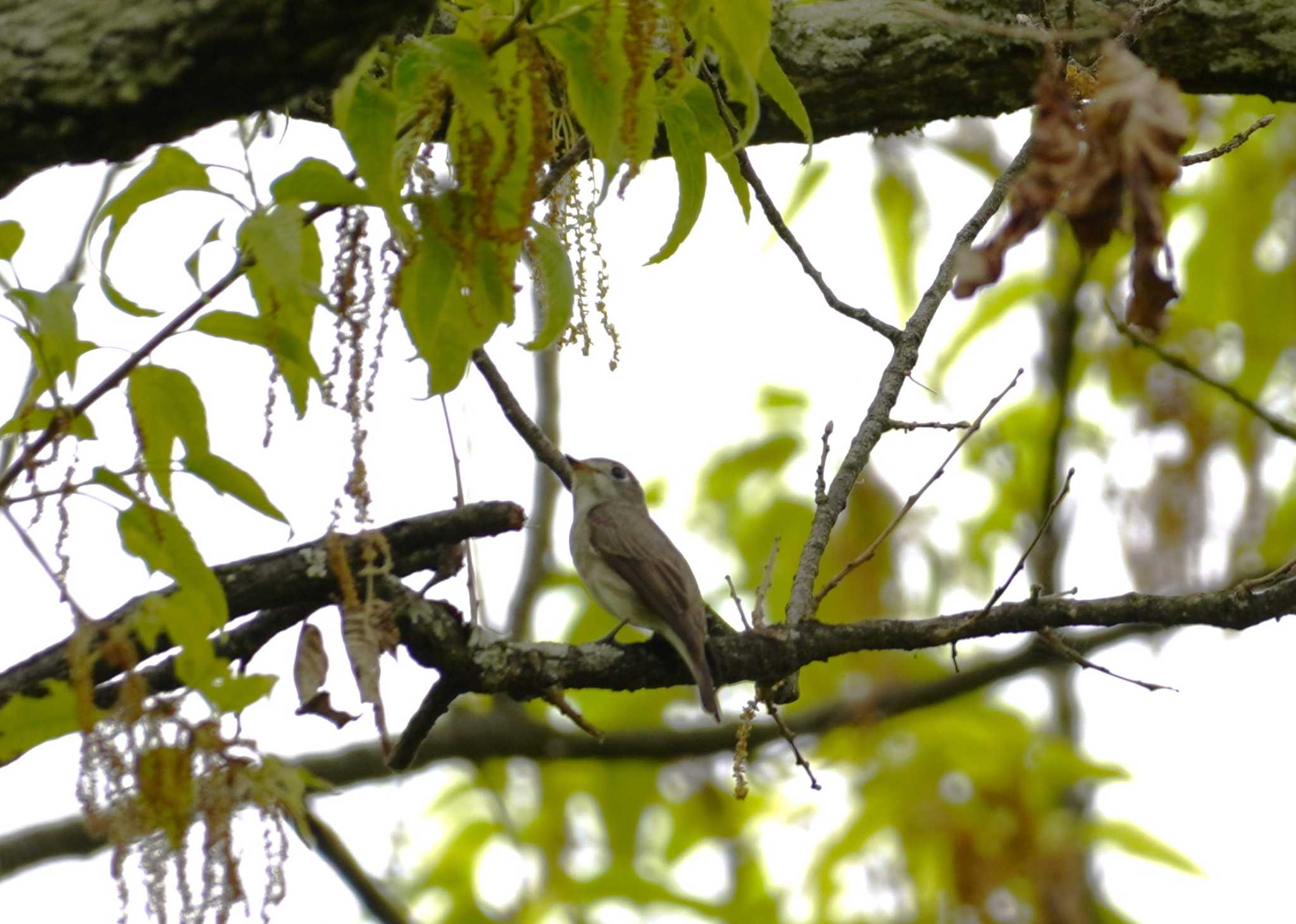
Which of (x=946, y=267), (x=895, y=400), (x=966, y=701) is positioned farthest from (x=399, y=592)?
(x=966, y=701)

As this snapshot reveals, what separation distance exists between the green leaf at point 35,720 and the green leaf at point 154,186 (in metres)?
0.71

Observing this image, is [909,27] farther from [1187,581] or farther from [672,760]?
[672,760]

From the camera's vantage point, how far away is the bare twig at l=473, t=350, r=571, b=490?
368cm

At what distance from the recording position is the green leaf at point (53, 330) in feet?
7.16

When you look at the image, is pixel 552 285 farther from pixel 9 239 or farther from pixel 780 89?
pixel 9 239

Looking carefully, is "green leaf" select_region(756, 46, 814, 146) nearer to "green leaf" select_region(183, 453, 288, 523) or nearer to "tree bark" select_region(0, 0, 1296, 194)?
"tree bark" select_region(0, 0, 1296, 194)

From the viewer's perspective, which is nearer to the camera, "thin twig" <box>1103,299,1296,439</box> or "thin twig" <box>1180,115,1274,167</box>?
"thin twig" <box>1180,115,1274,167</box>

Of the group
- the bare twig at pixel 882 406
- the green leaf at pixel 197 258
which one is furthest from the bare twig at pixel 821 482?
the green leaf at pixel 197 258

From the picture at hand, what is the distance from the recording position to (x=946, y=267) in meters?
4.21

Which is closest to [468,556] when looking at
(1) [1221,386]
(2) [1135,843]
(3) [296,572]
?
(3) [296,572]

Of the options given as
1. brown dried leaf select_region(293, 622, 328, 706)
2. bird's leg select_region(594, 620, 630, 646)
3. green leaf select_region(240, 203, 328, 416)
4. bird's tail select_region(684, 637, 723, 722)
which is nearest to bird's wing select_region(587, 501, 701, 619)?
bird's leg select_region(594, 620, 630, 646)

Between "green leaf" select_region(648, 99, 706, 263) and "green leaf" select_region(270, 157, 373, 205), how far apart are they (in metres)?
0.70

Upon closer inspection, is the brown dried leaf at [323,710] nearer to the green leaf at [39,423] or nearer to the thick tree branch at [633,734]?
the green leaf at [39,423]

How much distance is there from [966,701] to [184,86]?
6.26 metres
